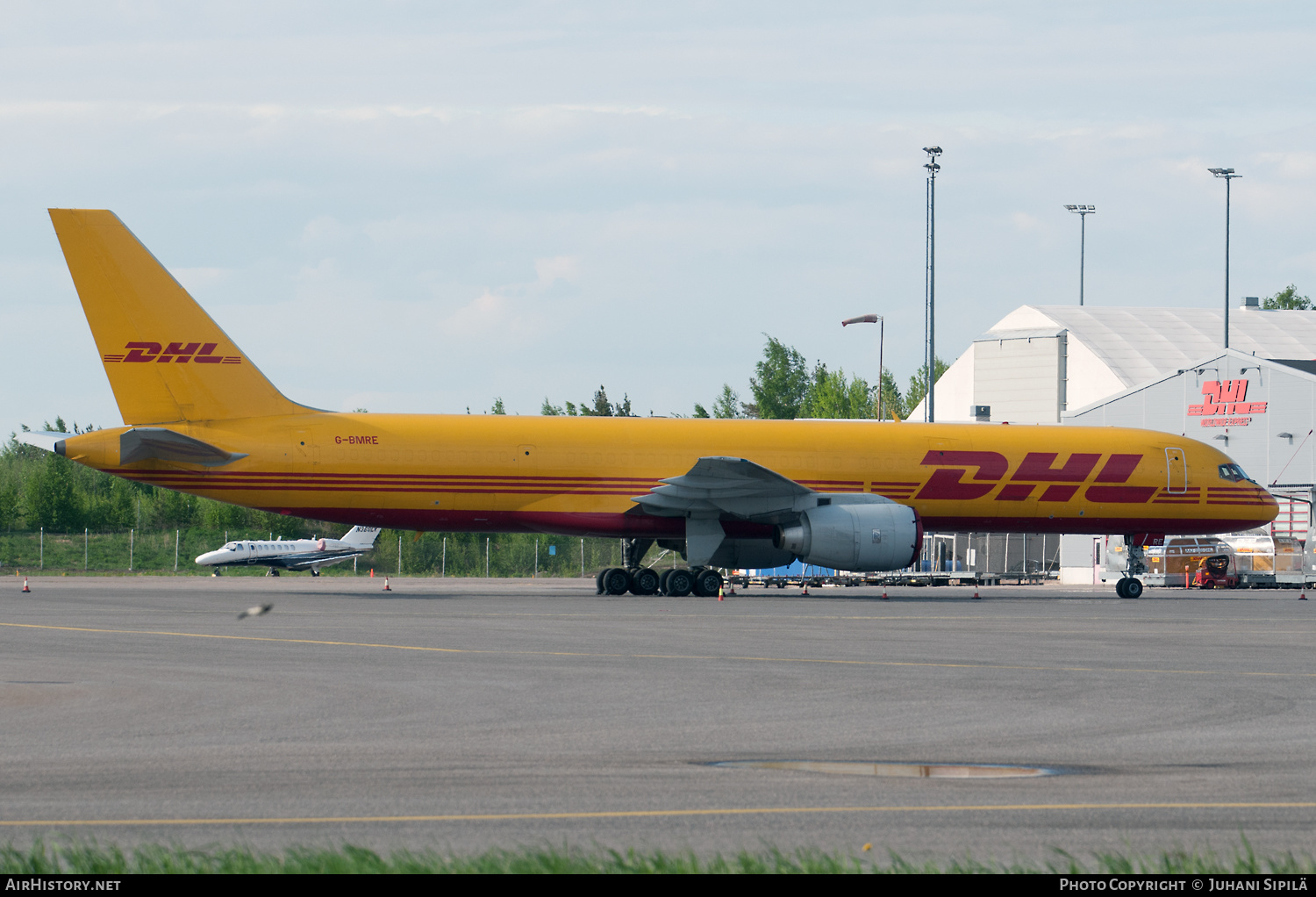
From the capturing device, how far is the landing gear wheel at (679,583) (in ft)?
118

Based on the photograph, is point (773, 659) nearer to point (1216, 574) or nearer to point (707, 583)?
point (707, 583)

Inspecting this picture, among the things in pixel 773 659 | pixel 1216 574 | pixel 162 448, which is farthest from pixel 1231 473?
pixel 162 448

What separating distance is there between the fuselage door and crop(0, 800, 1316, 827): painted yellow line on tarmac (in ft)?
101

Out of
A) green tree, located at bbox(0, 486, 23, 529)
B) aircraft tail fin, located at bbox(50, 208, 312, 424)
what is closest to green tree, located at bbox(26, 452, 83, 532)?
green tree, located at bbox(0, 486, 23, 529)

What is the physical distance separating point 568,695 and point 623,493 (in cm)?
2115

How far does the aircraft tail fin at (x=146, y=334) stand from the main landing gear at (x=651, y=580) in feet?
30.4

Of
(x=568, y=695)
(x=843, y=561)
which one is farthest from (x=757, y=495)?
(x=568, y=695)

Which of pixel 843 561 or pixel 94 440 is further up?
pixel 94 440

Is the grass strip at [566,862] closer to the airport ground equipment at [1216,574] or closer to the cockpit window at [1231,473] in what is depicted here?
the cockpit window at [1231,473]

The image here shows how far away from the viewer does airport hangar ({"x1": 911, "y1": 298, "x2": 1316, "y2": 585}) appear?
56.7 m

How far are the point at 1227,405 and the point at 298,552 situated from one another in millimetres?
39246

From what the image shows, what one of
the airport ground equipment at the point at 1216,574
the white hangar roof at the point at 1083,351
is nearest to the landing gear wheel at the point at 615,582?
the airport ground equipment at the point at 1216,574

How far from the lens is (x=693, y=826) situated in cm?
781

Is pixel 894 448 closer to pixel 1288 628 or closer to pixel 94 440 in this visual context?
pixel 1288 628
